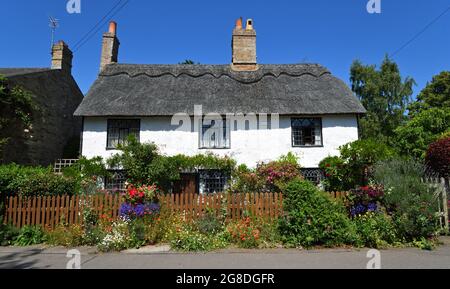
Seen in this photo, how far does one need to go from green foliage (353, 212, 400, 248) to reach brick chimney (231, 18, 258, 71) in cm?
1153

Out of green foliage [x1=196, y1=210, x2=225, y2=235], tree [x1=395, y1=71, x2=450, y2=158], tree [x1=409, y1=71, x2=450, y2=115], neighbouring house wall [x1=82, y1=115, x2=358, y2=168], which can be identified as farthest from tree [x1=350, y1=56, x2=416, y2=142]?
green foliage [x1=196, y1=210, x2=225, y2=235]

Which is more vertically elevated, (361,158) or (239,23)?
(239,23)

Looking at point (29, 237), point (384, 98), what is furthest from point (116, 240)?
point (384, 98)

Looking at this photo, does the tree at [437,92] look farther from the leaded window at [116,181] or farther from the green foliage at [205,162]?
the leaded window at [116,181]

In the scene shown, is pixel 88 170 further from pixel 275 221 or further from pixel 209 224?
pixel 275 221

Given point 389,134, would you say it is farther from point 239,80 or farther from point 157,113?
point 157,113

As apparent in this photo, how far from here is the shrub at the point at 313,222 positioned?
7.08 metres

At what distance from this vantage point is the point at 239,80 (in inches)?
619

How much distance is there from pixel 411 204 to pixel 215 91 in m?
10.3

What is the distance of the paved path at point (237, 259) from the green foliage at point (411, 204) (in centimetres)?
54

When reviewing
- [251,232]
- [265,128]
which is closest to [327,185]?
[265,128]

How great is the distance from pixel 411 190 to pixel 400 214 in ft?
2.43

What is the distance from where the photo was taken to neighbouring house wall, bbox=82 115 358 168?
1338 cm

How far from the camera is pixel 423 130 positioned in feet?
50.0
